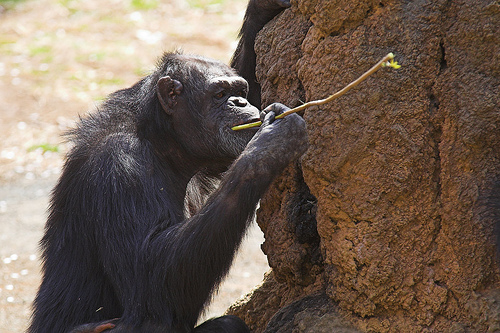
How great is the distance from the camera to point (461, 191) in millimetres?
3529

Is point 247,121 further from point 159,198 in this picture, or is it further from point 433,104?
point 433,104

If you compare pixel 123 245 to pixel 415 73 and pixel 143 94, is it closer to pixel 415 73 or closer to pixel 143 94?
pixel 143 94

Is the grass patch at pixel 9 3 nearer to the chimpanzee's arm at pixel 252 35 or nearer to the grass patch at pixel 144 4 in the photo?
the grass patch at pixel 144 4

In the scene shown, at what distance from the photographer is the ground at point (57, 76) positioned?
339 inches

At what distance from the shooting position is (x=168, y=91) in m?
4.66

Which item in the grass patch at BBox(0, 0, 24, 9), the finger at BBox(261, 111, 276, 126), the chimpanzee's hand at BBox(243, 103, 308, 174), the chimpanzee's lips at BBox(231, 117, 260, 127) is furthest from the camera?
the grass patch at BBox(0, 0, 24, 9)

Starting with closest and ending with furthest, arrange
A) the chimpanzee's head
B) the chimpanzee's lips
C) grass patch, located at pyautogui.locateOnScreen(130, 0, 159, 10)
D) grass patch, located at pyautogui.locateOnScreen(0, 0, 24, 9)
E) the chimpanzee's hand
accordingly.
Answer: the chimpanzee's hand → the chimpanzee's lips → the chimpanzee's head → grass patch, located at pyautogui.locateOnScreen(130, 0, 159, 10) → grass patch, located at pyautogui.locateOnScreen(0, 0, 24, 9)

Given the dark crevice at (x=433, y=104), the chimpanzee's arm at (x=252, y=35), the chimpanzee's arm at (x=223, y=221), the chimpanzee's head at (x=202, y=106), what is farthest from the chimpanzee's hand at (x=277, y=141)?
the chimpanzee's arm at (x=252, y=35)

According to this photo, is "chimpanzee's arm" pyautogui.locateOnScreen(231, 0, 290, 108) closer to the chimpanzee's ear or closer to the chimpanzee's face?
the chimpanzee's face

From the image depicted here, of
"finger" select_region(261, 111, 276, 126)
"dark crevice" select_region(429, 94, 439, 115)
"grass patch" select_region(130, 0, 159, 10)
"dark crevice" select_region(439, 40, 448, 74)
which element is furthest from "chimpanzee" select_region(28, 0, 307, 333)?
"grass patch" select_region(130, 0, 159, 10)

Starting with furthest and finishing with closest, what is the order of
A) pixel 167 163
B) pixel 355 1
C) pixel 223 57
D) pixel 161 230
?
pixel 223 57 → pixel 167 163 → pixel 161 230 → pixel 355 1

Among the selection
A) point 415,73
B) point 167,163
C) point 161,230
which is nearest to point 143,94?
point 167,163

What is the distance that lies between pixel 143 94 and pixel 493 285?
2784mm

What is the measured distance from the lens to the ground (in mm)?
8617
